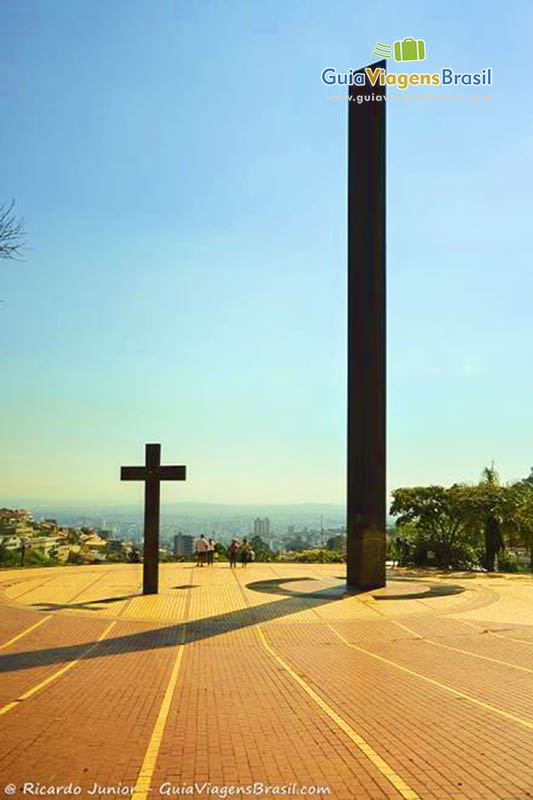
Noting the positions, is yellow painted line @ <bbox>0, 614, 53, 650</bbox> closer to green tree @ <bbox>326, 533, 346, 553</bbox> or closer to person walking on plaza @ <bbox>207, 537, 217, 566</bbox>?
person walking on plaza @ <bbox>207, 537, 217, 566</bbox>

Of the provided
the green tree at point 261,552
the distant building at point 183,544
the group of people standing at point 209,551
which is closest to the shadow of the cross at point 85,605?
the group of people standing at point 209,551

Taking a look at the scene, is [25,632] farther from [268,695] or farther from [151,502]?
[268,695]

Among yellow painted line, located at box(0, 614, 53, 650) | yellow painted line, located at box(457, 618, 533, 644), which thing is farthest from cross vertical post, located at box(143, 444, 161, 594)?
yellow painted line, located at box(457, 618, 533, 644)

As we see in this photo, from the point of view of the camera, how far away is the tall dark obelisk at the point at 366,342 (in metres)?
20.7

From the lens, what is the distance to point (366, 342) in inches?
831

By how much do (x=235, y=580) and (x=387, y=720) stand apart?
620 inches

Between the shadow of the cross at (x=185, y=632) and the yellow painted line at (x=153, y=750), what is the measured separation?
8.58 feet

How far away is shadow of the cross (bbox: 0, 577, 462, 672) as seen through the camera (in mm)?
11391

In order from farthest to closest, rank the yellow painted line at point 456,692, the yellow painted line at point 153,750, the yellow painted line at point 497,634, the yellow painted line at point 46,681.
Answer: the yellow painted line at point 497,634
the yellow painted line at point 46,681
the yellow painted line at point 456,692
the yellow painted line at point 153,750

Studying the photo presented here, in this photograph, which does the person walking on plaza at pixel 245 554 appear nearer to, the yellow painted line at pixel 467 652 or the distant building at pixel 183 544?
the distant building at pixel 183 544

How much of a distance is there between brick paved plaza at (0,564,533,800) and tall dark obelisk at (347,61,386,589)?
7.06 ft

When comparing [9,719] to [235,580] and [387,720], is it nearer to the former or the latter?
[387,720]

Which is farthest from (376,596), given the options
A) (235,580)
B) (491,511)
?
(491,511)

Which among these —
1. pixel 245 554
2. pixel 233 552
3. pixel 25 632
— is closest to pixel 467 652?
pixel 25 632
